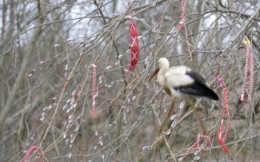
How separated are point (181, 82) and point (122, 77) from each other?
2.04 m

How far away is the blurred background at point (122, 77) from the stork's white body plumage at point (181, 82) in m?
0.24

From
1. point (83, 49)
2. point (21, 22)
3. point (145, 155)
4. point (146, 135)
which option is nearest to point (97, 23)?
point (146, 135)

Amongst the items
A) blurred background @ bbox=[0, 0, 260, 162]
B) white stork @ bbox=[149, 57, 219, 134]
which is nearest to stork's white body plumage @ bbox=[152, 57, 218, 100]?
white stork @ bbox=[149, 57, 219, 134]

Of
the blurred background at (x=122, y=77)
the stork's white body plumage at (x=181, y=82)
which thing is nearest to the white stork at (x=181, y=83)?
the stork's white body plumage at (x=181, y=82)

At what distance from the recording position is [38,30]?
4.95 m

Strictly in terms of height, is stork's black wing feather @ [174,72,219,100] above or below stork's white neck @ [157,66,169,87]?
below

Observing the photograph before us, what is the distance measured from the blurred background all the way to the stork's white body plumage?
243 mm

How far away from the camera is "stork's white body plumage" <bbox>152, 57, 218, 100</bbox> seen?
1.47 m

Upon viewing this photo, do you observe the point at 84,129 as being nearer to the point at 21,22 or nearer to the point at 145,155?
the point at 21,22

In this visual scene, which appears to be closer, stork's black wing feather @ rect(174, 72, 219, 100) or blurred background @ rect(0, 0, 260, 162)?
stork's black wing feather @ rect(174, 72, 219, 100)

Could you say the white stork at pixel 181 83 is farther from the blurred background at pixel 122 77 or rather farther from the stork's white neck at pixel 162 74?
the blurred background at pixel 122 77

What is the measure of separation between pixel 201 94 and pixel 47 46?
4744mm

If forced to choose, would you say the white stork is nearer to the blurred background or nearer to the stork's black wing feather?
the stork's black wing feather

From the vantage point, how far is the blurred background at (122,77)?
226 cm
